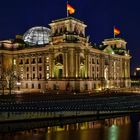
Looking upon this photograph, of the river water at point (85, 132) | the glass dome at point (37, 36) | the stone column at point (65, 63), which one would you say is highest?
the glass dome at point (37, 36)

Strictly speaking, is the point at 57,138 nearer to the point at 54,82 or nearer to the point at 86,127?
the point at 86,127

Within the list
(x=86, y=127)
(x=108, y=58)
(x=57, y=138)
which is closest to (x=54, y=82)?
(x=108, y=58)

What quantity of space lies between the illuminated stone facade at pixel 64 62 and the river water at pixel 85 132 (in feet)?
186

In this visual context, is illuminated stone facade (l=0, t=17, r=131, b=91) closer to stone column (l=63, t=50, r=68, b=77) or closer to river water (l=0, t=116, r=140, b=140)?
stone column (l=63, t=50, r=68, b=77)

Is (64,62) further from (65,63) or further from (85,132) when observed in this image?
(85,132)

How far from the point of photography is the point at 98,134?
35469 millimetres

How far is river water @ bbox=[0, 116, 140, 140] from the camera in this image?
33.7m

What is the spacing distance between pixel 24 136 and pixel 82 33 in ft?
260

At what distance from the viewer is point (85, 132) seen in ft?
120

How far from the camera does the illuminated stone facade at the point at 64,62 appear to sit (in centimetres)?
10056

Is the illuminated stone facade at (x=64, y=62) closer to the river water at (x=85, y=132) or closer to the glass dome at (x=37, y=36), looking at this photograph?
the glass dome at (x=37, y=36)

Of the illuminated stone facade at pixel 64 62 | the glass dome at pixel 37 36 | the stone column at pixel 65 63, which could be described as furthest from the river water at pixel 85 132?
the glass dome at pixel 37 36

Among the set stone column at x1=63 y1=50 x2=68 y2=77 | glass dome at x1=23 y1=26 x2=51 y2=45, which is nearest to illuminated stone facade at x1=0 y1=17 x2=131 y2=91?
stone column at x1=63 y1=50 x2=68 y2=77

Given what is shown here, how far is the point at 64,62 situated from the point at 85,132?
6531cm
